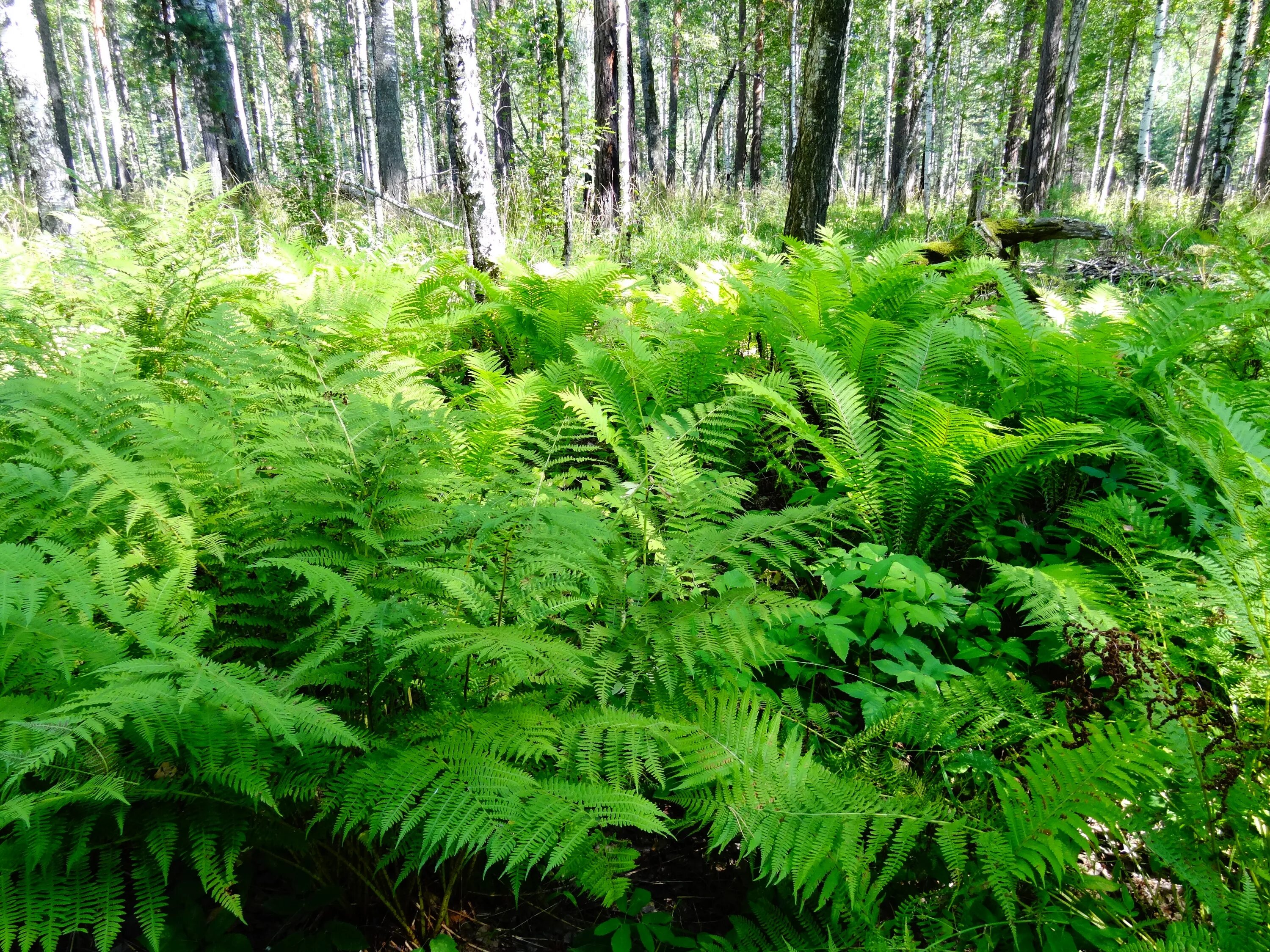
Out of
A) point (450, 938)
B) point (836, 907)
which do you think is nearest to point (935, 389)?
point (836, 907)

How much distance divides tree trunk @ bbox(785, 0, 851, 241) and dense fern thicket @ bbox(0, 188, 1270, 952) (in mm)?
3066

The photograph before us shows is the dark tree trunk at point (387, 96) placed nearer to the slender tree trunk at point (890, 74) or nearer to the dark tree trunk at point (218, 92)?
the dark tree trunk at point (218, 92)

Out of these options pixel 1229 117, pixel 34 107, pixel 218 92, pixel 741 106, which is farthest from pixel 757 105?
pixel 34 107

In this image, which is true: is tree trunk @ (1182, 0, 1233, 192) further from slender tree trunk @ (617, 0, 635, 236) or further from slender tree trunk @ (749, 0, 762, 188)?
slender tree trunk @ (617, 0, 635, 236)

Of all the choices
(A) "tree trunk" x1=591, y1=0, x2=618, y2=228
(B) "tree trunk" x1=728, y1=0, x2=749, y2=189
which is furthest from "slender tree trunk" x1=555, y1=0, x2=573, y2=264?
(B) "tree trunk" x1=728, y1=0, x2=749, y2=189

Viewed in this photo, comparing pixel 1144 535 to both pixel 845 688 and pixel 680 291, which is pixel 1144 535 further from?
pixel 680 291

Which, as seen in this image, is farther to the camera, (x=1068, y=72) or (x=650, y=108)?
(x=650, y=108)

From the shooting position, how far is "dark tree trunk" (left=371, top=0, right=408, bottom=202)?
1205cm

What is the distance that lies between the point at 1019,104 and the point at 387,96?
10642 mm

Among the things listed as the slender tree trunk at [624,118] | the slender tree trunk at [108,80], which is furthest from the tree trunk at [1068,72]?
the slender tree trunk at [108,80]

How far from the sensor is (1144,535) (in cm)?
197

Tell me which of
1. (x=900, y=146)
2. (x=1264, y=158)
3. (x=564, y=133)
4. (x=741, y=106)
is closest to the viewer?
(x=564, y=133)

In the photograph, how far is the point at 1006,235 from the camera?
502cm

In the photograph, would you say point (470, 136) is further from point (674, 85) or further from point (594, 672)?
point (674, 85)
